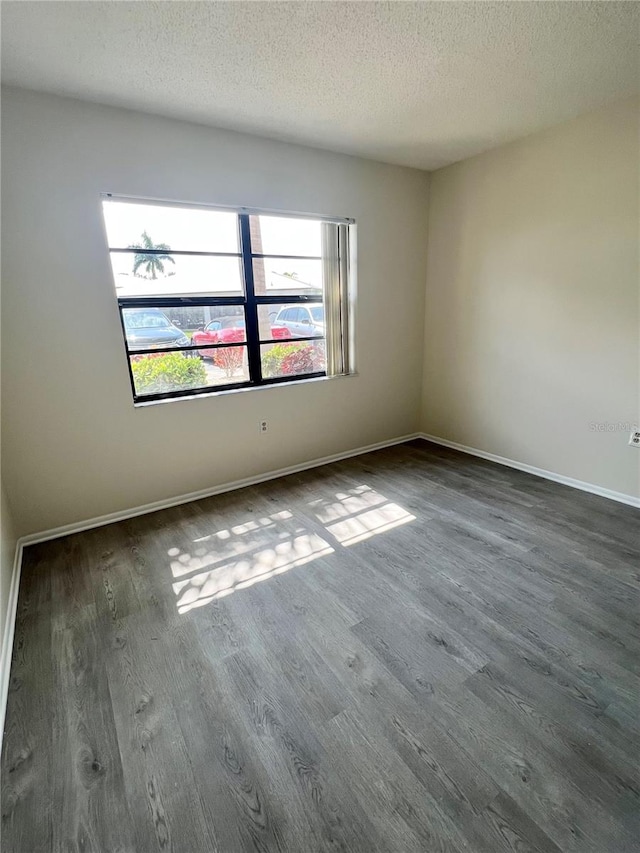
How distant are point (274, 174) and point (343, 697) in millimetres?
3313

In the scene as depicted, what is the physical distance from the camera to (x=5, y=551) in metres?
2.04

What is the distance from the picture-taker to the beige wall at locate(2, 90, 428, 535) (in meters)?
2.22

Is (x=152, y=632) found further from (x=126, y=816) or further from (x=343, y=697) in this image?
(x=343, y=697)

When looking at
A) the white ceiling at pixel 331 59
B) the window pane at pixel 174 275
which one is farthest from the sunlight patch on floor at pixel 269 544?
the white ceiling at pixel 331 59

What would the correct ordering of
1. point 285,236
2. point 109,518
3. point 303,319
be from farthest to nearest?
point 303,319, point 285,236, point 109,518

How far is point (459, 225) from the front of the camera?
358cm

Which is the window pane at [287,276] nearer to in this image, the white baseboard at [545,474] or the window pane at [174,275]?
the window pane at [174,275]

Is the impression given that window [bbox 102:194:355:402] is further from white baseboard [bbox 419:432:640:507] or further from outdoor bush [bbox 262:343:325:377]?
white baseboard [bbox 419:432:640:507]

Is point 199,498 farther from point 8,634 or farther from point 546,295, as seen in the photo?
point 546,295

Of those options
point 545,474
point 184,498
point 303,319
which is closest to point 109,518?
point 184,498

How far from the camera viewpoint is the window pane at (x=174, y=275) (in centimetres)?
258

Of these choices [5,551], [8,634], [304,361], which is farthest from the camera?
[304,361]

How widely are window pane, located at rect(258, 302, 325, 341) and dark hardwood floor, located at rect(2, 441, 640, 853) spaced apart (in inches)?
63.6

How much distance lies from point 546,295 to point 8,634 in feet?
13.2
